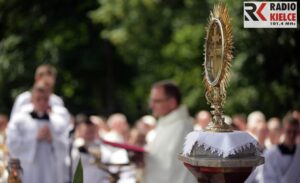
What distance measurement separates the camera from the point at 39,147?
481 inches

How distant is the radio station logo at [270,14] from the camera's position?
813cm

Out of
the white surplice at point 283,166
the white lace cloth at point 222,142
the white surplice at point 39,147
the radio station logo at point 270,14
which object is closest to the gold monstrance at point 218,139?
the white lace cloth at point 222,142

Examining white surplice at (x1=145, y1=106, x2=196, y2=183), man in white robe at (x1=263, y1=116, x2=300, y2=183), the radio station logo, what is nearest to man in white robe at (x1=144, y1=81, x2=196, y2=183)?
white surplice at (x1=145, y1=106, x2=196, y2=183)

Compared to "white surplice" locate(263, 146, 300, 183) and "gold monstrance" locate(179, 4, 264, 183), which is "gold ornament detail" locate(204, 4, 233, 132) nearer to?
"gold monstrance" locate(179, 4, 264, 183)

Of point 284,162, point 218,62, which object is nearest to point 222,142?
point 218,62

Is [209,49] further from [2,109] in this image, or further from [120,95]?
[120,95]

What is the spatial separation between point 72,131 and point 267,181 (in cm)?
241

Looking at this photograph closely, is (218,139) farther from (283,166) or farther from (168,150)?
(283,166)

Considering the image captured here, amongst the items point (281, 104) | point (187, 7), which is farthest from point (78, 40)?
point (281, 104)

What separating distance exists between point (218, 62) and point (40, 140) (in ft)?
16.3

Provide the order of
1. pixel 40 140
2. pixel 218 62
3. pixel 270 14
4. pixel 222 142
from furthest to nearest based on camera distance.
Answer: pixel 40 140
pixel 270 14
pixel 218 62
pixel 222 142

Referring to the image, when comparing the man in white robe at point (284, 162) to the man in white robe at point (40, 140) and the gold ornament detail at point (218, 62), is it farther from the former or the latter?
the gold ornament detail at point (218, 62)

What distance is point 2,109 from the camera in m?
26.6

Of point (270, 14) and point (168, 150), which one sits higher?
point (270, 14)
